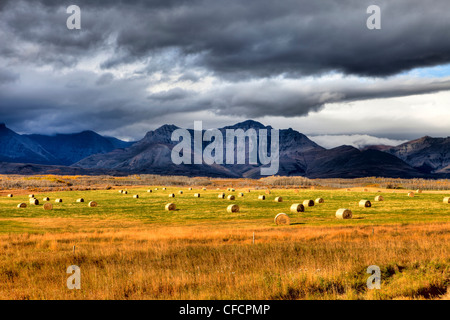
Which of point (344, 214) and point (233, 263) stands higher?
point (233, 263)

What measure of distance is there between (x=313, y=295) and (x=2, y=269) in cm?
1734

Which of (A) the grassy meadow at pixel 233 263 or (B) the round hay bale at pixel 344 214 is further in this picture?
(B) the round hay bale at pixel 344 214

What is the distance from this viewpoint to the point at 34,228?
39250 mm

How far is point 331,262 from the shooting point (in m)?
20.5

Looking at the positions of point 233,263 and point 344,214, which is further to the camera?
point 344,214

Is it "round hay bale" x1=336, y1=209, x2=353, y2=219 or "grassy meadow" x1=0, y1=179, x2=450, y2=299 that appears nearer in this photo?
"grassy meadow" x1=0, y1=179, x2=450, y2=299
